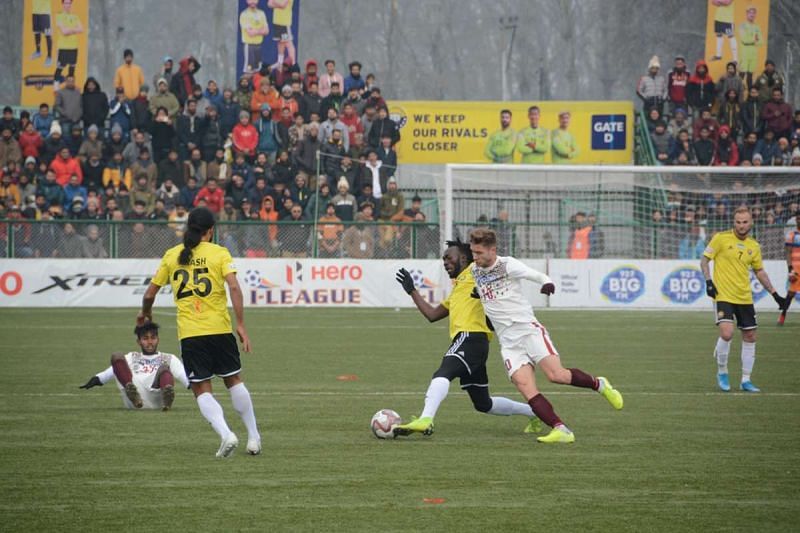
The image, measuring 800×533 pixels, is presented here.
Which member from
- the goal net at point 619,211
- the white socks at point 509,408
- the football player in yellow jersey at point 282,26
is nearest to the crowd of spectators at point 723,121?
the goal net at point 619,211

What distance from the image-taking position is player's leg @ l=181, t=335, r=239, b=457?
899 centimetres

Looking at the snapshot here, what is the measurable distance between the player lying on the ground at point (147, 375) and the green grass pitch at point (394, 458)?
23 cm

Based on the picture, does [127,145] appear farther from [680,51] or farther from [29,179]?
[680,51]

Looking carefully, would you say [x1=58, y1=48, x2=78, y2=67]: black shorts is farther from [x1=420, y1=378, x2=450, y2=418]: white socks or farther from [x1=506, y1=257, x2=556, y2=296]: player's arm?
[x1=506, y1=257, x2=556, y2=296]: player's arm

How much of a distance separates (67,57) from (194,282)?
87.3 feet

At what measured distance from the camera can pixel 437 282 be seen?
2773 cm

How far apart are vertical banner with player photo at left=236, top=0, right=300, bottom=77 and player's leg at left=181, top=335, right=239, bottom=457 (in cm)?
2489

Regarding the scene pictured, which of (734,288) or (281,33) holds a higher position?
(281,33)

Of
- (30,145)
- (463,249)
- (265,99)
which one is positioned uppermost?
(265,99)

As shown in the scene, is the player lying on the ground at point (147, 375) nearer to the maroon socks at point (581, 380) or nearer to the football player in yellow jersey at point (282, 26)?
the maroon socks at point (581, 380)

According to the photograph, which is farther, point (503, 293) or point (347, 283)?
point (347, 283)

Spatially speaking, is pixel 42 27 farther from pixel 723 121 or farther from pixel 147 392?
pixel 147 392

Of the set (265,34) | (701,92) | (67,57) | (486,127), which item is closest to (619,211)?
(701,92)

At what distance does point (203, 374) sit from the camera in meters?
9.05
